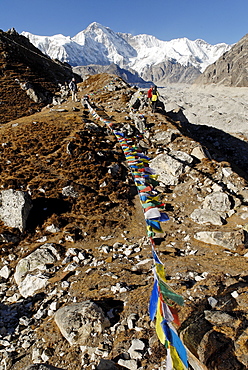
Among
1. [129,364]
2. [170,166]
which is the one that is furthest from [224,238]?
[170,166]

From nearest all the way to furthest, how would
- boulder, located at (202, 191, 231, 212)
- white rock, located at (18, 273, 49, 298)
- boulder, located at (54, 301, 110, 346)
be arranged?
boulder, located at (54, 301, 110, 346) < white rock, located at (18, 273, 49, 298) < boulder, located at (202, 191, 231, 212)

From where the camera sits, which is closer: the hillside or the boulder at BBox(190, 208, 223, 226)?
the boulder at BBox(190, 208, 223, 226)

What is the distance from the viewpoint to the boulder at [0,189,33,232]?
444 inches

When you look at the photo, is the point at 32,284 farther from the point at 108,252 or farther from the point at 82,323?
the point at 82,323

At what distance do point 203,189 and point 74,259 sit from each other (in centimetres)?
875

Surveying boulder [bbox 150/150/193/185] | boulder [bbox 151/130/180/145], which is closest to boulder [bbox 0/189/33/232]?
boulder [bbox 150/150/193/185]

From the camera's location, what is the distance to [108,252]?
9969 mm

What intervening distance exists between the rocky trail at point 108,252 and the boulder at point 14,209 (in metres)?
0.07

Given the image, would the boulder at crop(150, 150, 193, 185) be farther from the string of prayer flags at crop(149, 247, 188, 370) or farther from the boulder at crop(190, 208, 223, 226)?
the string of prayer flags at crop(149, 247, 188, 370)

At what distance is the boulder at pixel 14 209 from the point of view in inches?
444

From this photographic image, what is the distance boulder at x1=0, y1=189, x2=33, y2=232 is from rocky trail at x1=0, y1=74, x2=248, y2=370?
7 cm

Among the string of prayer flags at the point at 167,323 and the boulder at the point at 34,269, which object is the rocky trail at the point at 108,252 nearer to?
the boulder at the point at 34,269

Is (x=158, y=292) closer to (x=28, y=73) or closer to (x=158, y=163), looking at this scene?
(x=158, y=163)

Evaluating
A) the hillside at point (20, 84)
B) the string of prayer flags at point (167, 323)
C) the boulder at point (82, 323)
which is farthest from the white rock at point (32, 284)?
the hillside at point (20, 84)
